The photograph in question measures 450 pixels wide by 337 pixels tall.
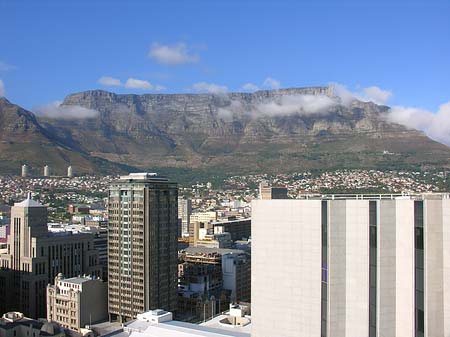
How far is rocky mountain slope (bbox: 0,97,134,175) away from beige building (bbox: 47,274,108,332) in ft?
372

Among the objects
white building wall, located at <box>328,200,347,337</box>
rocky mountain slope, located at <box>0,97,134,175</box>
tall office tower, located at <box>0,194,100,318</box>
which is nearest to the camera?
white building wall, located at <box>328,200,347,337</box>

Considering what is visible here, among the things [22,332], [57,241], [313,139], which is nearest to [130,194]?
[57,241]

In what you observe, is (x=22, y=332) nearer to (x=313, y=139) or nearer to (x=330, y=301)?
(x=330, y=301)

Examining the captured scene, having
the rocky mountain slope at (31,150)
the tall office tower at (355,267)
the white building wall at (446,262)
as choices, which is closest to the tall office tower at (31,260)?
the tall office tower at (355,267)

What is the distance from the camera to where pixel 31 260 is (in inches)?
1666

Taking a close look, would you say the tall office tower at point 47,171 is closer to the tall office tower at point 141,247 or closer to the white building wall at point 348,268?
the tall office tower at point 141,247

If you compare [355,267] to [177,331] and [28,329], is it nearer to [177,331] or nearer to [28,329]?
[177,331]

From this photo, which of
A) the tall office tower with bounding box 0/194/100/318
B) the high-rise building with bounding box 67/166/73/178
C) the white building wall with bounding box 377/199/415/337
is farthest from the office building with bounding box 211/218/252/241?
the high-rise building with bounding box 67/166/73/178

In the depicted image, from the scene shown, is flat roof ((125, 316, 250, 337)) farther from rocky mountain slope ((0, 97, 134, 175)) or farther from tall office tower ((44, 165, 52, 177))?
rocky mountain slope ((0, 97, 134, 175))

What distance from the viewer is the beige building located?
129ft

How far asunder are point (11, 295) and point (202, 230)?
35878mm

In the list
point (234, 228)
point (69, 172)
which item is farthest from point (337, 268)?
point (69, 172)

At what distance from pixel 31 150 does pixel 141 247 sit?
133 metres

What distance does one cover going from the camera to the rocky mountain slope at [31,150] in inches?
6073
